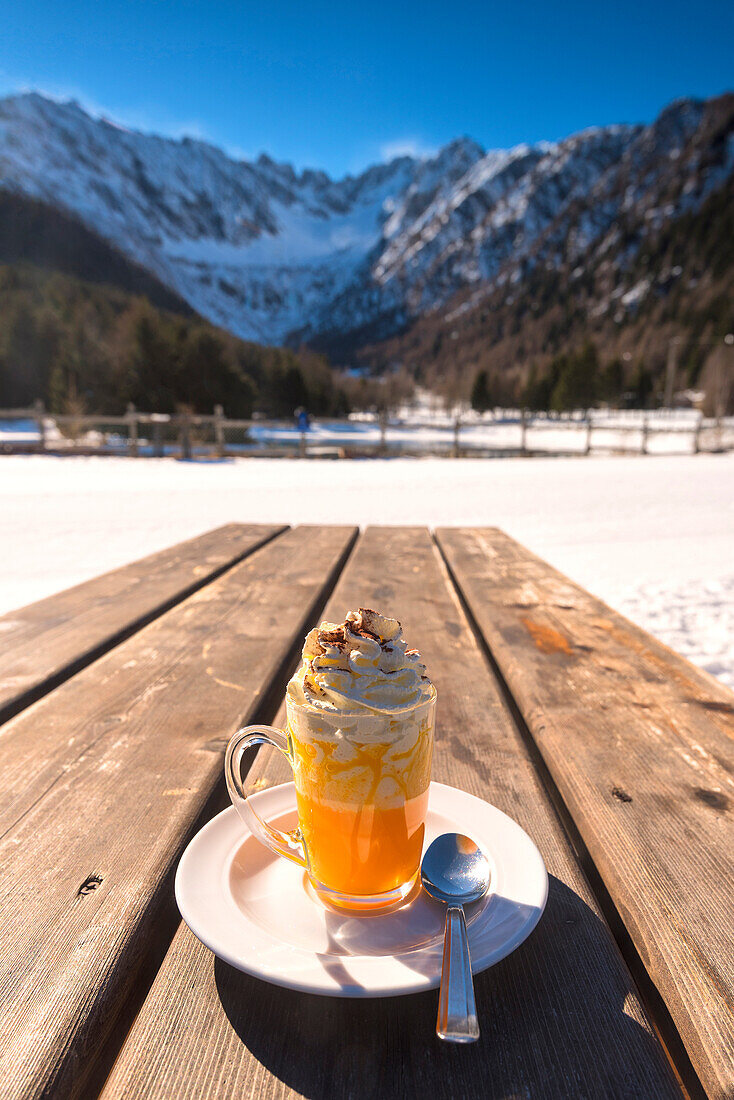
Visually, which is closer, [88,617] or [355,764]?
[355,764]

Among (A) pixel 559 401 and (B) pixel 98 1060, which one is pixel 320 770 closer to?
(B) pixel 98 1060

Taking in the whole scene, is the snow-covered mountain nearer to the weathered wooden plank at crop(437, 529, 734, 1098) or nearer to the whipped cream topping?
the weathered wooden plank at crop(437, 529, 734, 1098)

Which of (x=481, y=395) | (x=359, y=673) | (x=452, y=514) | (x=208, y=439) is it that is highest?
(x=481, y=395)

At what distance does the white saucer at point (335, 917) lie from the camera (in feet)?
1.48

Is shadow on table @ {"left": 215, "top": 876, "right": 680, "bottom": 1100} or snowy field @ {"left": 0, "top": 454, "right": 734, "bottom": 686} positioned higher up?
shadow on table @ {"left": 215, "top": 876, "right": 680, "bottom": 1100}

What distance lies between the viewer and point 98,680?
3.49 feet

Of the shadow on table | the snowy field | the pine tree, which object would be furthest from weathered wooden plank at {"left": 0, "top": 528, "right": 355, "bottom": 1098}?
the pine tree

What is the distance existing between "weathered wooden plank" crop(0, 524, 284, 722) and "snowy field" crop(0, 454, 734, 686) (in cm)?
184

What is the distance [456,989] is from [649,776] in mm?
478

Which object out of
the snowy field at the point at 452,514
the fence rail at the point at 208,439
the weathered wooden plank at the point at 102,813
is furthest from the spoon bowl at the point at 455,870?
the fence rail at the point at 208,439

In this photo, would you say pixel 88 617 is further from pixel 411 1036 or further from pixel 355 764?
pixel 411 1036

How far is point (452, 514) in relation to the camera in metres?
6.41

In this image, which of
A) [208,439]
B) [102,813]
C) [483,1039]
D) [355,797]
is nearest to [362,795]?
[355,797]

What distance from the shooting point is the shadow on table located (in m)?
0.41
